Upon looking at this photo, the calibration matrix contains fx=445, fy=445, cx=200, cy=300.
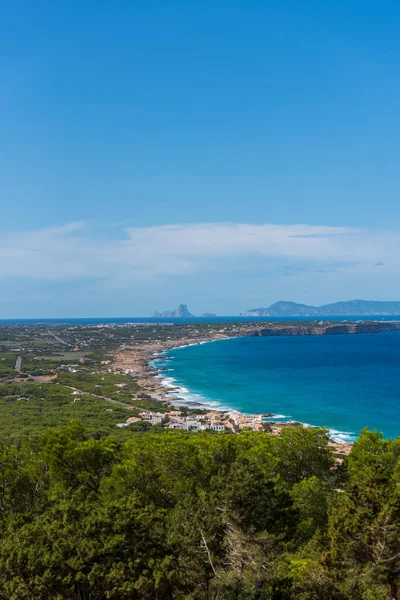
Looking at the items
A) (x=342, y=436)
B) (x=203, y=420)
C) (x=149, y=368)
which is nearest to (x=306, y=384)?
(x=203, y=420)

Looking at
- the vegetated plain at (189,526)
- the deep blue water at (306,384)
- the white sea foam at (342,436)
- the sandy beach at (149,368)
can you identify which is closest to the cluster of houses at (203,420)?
the sandy beach at (149,368)

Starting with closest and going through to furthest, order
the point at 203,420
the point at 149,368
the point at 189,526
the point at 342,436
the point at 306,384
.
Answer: the point at 189,526, the point at 342,436, the point at 203,420, the point at 306,384, the point at 149,368

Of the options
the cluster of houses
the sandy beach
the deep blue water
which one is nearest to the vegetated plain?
the sandy beach

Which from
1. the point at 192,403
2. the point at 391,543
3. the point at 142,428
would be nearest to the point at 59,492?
the point at 391,543

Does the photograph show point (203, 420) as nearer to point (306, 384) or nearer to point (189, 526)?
point (306, 384)

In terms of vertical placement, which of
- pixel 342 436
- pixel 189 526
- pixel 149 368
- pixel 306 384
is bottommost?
pixel 149 368

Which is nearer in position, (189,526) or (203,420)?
(189,526)

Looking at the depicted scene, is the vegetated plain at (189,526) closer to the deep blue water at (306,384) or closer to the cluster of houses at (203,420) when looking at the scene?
the cluster of houses at (203,420)
